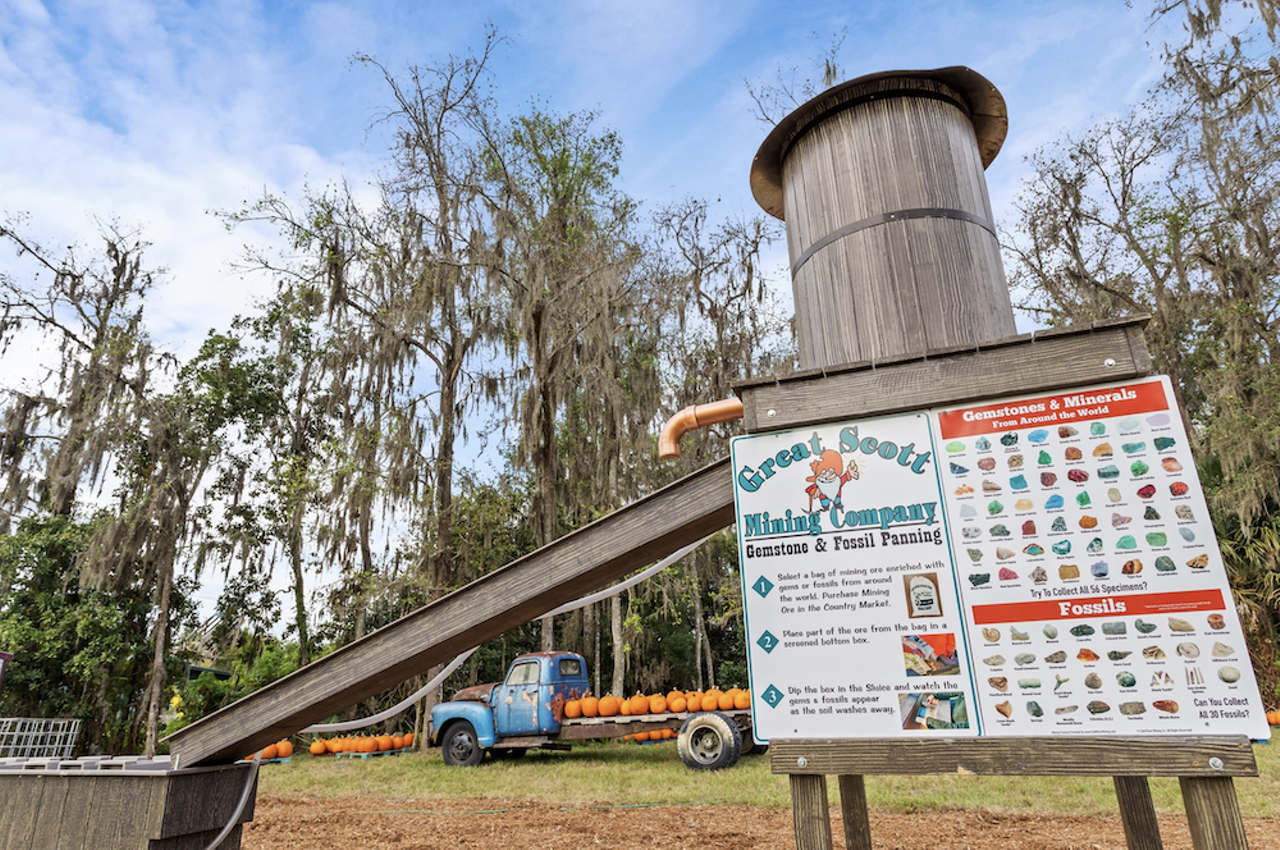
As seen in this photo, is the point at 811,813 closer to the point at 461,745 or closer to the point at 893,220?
the point at 893,220

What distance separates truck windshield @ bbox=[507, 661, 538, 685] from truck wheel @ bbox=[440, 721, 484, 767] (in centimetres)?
82

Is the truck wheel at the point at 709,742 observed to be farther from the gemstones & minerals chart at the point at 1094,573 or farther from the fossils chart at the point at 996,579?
the gemstones & minerals chart at the point at 1094,573

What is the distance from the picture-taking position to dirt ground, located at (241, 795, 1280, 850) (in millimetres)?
4254

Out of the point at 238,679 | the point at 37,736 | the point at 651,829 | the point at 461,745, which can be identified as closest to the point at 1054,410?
the point at 651,829

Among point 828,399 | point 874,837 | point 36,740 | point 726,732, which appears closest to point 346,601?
point 36,740

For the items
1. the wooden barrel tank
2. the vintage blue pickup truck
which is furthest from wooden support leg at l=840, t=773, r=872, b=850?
the vintage blue pickup truck

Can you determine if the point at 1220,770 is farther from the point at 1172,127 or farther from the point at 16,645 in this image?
the point at 16,645

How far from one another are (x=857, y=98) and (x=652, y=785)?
643 centimetres

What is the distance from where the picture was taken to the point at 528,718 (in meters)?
9.05

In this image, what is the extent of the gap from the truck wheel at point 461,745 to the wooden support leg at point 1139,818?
26.4ft

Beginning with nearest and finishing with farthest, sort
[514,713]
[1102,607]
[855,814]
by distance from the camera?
[1102,607], [855,814], [514,713]

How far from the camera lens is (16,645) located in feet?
37.9

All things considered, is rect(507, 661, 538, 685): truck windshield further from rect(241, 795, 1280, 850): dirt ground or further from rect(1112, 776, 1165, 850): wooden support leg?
rect(1112, 776, 1165, 850): wooden support leg

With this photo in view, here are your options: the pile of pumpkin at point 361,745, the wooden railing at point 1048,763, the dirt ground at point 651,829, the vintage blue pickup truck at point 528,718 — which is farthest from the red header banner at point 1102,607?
the pile of pumpkin at point 361,745
